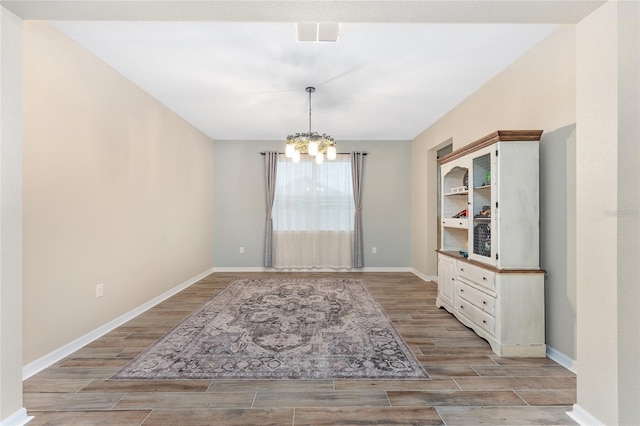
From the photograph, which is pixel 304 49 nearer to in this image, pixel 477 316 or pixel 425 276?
pixel 477 316

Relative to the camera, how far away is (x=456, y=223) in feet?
11.0

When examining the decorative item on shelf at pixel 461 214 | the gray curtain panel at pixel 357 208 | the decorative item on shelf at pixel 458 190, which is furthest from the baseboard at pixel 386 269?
the decorative item on shelf at pixel 458 190

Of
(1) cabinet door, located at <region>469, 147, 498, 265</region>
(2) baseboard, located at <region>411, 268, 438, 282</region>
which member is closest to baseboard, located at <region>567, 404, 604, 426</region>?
(1) cabinet door, located at <region>469, 147, 498, 265</region>

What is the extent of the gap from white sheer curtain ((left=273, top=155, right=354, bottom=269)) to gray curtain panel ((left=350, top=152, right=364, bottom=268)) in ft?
0.32

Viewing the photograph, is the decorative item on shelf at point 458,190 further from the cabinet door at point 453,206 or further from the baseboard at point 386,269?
the baseboard at point 386,269

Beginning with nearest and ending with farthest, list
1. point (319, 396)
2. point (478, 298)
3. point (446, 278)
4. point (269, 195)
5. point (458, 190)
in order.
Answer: point (319, 396) < point (478, 298) < point (458, 190) < point (446, 278) < point (269, 195)

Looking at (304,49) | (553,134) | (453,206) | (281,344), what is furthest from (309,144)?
(553,134)

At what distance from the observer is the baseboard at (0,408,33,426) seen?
5.16ft

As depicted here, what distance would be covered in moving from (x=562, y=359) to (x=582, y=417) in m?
0.75

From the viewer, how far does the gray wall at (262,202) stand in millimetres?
5969

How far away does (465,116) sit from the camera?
382 centimetres

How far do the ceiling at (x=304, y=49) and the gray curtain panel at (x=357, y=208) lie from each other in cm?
138

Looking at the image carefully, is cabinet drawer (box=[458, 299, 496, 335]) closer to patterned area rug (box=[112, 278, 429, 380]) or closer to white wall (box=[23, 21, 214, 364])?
patterned area rug (box=[112, 278, 429, 380])

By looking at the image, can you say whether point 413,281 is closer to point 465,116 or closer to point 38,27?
point 465,116
